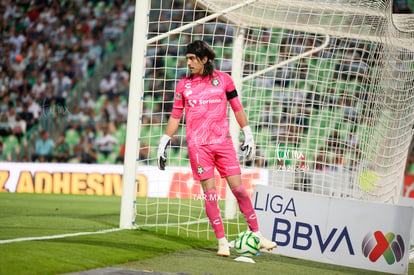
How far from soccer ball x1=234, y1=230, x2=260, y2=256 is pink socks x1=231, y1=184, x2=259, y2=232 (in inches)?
8.0

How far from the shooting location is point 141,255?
6.76 m

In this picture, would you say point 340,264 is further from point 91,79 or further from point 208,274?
point 91,79

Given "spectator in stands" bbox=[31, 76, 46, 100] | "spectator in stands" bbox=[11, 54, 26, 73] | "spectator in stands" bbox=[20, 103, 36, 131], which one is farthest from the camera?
"spectator in stands" bbox=[11, 54, 26, 73]

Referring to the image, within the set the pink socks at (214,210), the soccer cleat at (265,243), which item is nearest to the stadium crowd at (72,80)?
the soccer cleat at (265,243)

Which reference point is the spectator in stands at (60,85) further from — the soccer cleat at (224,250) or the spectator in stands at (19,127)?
the soccer cleat at (224,250)

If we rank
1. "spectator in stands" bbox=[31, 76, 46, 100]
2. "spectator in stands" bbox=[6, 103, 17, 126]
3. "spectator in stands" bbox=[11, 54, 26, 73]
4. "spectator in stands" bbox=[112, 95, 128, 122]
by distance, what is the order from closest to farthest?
"spectator in stands" bbox=[6, 103, 17, 126]
"spectator in stands" bbox=[112, 95, 128, 122]
"spectator in stands" bbox=[31, 76, 46, 100]
"spectator in stands" bbox=[11, 54, 26, 73]

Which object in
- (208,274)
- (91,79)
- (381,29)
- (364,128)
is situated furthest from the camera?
(91,79)

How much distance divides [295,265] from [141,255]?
1.54 metres

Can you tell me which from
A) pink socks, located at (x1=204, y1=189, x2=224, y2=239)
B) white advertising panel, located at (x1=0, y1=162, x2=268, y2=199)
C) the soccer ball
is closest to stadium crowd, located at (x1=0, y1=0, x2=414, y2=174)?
white advertising panel, located at (x1=0, y1=162, x2=268, y2=199)

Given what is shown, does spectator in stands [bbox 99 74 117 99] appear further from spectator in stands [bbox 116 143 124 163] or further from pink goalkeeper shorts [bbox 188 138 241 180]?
pink goalkeeper shorts [bbox 188 138 241 180]

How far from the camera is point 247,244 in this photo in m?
7.04

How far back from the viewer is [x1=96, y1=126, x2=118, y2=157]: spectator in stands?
60.8 ft

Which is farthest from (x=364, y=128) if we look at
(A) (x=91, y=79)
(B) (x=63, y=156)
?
(A) (x=91, y=79)

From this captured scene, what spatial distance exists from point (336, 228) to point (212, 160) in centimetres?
146
